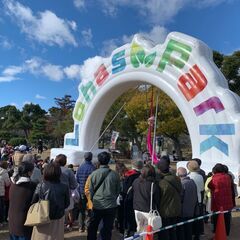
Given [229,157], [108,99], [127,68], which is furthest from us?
[108,99]

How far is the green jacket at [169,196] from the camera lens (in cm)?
453

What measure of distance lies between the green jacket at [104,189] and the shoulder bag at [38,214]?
123 cm

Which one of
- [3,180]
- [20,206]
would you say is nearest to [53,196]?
[20,206]

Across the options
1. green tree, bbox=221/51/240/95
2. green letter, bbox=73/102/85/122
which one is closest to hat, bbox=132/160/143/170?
green letter, bbox=73/102/85/122

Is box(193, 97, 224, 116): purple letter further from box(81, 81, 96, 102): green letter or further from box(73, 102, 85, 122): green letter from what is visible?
box(73, 102, 85, 122): green letter

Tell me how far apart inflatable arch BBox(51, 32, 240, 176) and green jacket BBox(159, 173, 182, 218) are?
14.4 ft

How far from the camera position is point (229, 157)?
28.4 feet

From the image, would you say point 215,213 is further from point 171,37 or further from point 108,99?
point 108,99

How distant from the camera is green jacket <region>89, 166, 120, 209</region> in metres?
4.75

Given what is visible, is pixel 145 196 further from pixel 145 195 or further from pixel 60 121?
pixel 60 121

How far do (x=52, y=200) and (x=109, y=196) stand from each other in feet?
3.92

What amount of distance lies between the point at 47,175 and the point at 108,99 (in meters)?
9.62

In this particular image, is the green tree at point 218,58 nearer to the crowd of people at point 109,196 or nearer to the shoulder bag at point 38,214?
the crowd of people at point 109,196

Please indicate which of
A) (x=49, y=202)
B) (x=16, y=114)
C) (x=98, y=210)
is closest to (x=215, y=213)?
(x=98, y=210)
